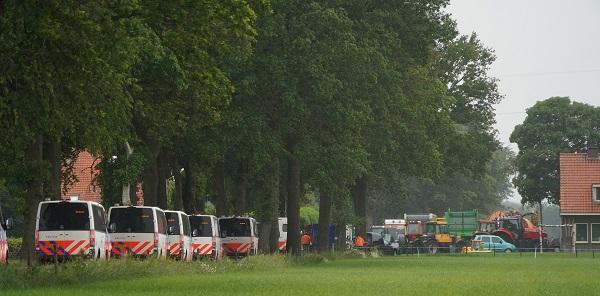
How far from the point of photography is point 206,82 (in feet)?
106

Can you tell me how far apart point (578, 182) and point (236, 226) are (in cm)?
5561

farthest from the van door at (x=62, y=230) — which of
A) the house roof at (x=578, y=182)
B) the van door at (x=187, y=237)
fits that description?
the house roof at (x=578, y=182)

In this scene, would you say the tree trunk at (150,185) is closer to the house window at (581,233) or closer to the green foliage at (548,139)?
the house window at (581,233)

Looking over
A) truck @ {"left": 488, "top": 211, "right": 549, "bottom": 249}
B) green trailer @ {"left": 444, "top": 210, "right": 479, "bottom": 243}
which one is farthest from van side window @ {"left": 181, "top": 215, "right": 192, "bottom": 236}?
green trailer @ {"left": 444, "top": 210, "right": 479, "bottom": 243}

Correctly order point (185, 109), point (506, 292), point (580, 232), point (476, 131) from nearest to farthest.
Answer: point (506, 292) < point (185, 109) < point (476, 131) < point (580, 232)

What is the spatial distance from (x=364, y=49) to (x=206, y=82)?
2620 cm

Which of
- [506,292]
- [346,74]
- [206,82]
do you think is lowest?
[506,292]

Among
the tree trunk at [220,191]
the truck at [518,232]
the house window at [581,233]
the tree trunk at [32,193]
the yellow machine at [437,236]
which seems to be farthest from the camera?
the house window at [581,233]

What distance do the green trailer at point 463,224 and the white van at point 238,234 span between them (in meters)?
50.2

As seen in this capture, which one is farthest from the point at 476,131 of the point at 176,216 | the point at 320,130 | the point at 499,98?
the point at 176,216

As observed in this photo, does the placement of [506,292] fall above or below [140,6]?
below

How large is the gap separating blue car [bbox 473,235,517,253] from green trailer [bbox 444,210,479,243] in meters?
5.50

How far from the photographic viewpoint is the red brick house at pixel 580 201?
10744cm

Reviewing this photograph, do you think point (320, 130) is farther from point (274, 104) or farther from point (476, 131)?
point (476, 131)
